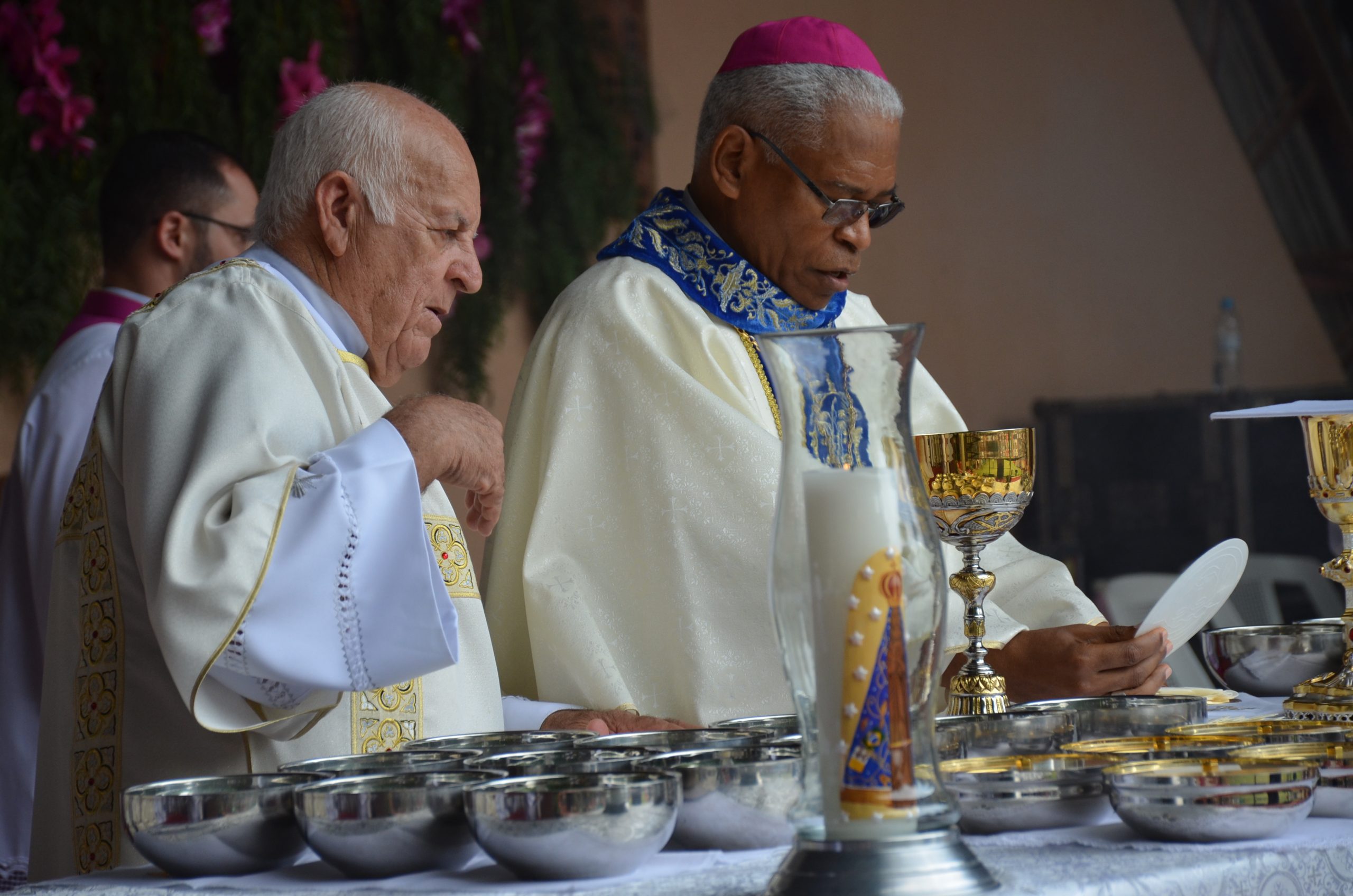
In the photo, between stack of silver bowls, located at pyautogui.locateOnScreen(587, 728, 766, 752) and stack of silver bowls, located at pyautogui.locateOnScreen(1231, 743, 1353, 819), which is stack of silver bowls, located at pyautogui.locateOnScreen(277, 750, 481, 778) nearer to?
stack of silver bowls, located at pyautogui.locateOnScreen(587, 728, 766, 752)

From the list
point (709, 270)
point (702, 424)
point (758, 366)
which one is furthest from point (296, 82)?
point (702, 424)

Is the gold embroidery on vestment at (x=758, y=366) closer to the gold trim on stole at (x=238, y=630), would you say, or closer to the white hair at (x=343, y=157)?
the white hair at (x=343, y=157)

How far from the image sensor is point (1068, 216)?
21.9 ft

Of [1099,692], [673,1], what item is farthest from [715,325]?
[673,1]

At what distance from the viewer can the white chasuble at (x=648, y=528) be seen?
2.40 metres

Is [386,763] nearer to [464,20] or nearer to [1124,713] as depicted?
[1124,713]

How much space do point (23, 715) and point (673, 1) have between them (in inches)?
135

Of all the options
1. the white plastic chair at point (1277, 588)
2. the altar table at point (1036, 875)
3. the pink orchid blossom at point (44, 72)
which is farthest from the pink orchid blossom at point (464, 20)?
the altar table at point (1036, 875)

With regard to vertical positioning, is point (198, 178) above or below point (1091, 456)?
above

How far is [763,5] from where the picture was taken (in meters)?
5.76

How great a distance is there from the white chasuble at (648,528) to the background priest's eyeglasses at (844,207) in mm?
268

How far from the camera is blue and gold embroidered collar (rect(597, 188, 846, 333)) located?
2725 mm

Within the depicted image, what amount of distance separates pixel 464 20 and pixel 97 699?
11.6 ft

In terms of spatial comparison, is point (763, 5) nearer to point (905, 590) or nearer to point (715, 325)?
point (715, 325)
